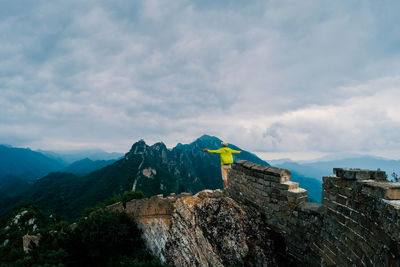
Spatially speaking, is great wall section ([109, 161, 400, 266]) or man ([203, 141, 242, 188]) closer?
great wall section ([109, 161, 400, 266])

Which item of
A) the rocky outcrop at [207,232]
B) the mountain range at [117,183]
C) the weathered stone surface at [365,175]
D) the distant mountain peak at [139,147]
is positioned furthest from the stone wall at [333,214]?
the distant mountain peak at [139,147]

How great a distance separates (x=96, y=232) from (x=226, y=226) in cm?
548

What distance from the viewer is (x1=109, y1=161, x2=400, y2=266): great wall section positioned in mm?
3361

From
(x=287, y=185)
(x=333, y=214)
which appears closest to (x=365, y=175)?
(x=333, y=214)

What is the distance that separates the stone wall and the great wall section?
12 millimetres

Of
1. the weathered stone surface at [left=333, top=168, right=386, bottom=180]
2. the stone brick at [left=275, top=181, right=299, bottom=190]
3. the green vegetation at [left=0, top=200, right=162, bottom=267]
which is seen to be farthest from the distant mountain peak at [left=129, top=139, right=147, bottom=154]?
the weathered stone surface at [left=333, top=168, right=386, bottom=180]

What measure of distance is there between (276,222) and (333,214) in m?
2.61

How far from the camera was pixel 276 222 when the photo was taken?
6.97 m

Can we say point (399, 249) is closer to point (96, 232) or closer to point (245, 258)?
point (245, 258)

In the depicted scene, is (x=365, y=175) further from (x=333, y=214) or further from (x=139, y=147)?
(x=139, y=147)

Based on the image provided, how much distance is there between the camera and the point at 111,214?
31.4 ft

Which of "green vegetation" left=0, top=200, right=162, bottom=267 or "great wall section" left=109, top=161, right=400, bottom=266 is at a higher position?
"great wall section" left=109, top=161, right=400, bottom=266

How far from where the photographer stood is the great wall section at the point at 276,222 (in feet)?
11.0

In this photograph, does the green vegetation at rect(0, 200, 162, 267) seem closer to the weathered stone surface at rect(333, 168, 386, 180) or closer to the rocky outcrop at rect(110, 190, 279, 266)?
the rocky outcrop at rect(110, 190, 279, 266)
